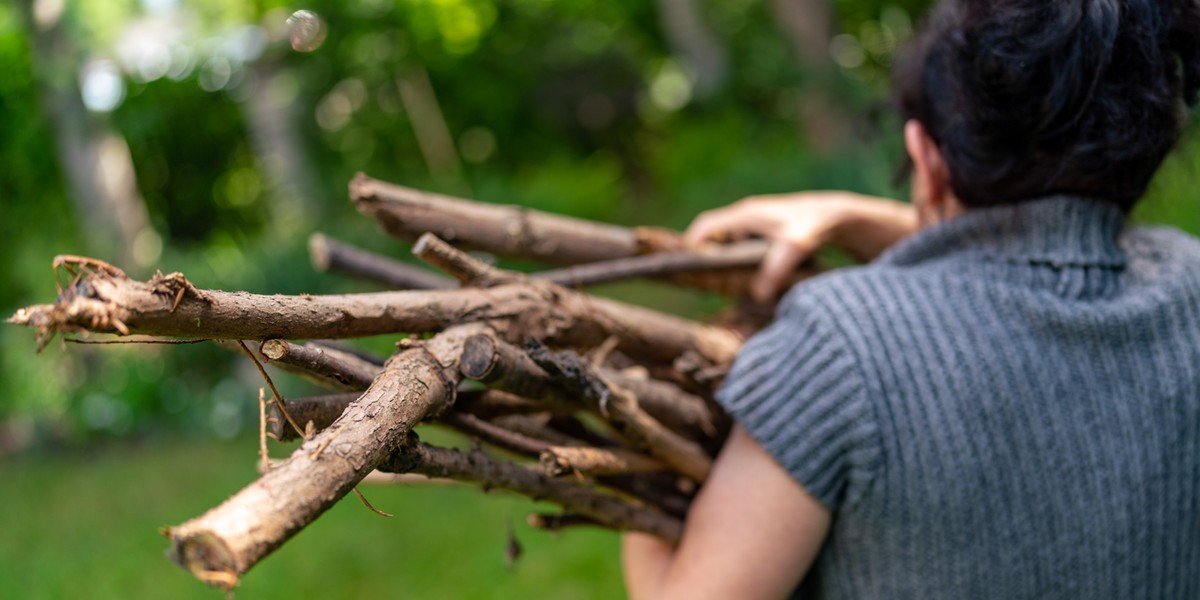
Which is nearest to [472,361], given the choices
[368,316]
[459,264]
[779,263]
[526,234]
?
[368,316]

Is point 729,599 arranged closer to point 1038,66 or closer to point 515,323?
point 515,323

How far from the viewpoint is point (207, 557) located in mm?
757

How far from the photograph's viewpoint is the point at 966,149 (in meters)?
1.42

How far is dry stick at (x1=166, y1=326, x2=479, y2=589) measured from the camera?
29.5 inches

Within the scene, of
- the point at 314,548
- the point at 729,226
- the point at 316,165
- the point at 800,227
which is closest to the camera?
the point at 800,227

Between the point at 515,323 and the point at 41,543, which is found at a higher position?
the point at 515,323

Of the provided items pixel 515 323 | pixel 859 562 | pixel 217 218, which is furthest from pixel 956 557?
pixel 217 218

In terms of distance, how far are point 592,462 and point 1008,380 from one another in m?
0.60

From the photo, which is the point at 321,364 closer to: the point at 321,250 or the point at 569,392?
the point at 569,392

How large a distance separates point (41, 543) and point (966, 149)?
553cm

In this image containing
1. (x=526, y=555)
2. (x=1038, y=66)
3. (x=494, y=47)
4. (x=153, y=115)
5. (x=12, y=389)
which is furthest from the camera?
(x=494, y=47)

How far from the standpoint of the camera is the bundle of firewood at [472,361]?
82 cm

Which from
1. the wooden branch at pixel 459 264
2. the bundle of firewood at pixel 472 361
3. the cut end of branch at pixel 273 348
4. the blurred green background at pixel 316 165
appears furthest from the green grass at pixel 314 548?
the cut end of branch at pixel 273 348

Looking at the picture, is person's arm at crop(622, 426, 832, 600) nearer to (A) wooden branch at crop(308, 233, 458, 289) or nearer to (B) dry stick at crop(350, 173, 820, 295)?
(B) dry stick at crop(350, 173, 820, 295)
